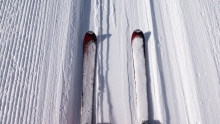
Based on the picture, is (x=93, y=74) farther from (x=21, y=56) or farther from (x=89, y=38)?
(x=21, y=56)

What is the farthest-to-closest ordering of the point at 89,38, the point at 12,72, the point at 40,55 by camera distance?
the point at 89,38 → the point at 40,55 → the point at 12,72

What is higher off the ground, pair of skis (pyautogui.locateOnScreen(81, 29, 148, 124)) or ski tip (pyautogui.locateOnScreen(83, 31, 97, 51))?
ski tip (pyautogui.locateOnScreen(83, 31, 97, 51))

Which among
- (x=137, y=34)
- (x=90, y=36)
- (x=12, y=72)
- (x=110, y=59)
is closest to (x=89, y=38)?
(x=90, y=36)

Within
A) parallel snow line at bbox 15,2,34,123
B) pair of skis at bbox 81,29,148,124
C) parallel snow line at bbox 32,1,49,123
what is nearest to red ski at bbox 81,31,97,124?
pair of skis at bbox 81,29,148,124

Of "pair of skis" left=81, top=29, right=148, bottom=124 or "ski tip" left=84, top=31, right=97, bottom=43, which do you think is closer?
"pair of skis" left=81, top=29, right=148, bottom=124

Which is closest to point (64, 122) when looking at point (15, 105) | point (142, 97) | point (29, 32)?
point (15, 105)

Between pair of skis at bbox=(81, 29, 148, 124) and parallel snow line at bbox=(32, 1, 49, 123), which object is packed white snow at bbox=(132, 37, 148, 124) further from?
parallel snow line at bbox=(32, 1, 49, 123)

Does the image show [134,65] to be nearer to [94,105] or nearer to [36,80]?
[94,105]
